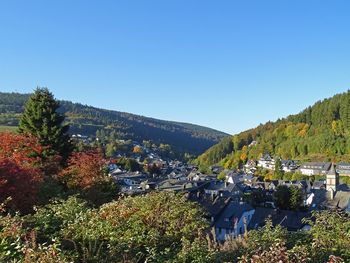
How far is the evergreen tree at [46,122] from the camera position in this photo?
70.0 ft

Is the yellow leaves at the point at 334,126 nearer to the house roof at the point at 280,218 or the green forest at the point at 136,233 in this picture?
the house roof at the point at 280,218

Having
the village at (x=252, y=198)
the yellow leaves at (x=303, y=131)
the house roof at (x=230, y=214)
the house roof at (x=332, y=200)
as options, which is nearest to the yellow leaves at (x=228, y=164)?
the village at (x=252, y=198)

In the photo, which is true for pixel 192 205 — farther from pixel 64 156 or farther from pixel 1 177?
pixel 64 156

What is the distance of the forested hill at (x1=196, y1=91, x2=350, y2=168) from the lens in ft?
331

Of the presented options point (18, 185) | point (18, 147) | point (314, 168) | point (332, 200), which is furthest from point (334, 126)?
point (18, 185)

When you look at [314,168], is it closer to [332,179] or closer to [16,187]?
[332,179]

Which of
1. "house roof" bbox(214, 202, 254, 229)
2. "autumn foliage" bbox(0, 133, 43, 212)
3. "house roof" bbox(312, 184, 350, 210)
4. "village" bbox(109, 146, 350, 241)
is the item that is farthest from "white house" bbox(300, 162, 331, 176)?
"autumn foliage" bbox(0, 133, 43, 212)

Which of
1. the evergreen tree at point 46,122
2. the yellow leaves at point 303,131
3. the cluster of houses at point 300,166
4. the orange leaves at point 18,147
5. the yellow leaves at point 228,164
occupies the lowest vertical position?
the yellow leaves at point 228,164

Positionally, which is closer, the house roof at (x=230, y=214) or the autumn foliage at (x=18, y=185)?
the autumn foliage at (x=18, y=185)

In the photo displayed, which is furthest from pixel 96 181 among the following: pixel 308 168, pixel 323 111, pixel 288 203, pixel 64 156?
pixel 323 111

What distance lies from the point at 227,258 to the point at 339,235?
239 cm

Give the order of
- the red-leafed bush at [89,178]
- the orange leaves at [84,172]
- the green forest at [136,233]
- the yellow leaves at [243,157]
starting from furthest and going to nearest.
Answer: the yellow leaves at [243,157] → the orange leaves at [84,172] → the red-leafed bush at [89,178] → the green forest at [136,233]

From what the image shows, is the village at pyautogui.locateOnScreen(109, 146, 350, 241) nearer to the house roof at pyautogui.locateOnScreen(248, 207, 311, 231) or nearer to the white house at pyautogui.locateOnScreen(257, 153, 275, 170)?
the house roof at pyautogui.locateOnScreen(248, 207, 311, 231)

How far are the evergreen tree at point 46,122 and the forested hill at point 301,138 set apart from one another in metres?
87.1
